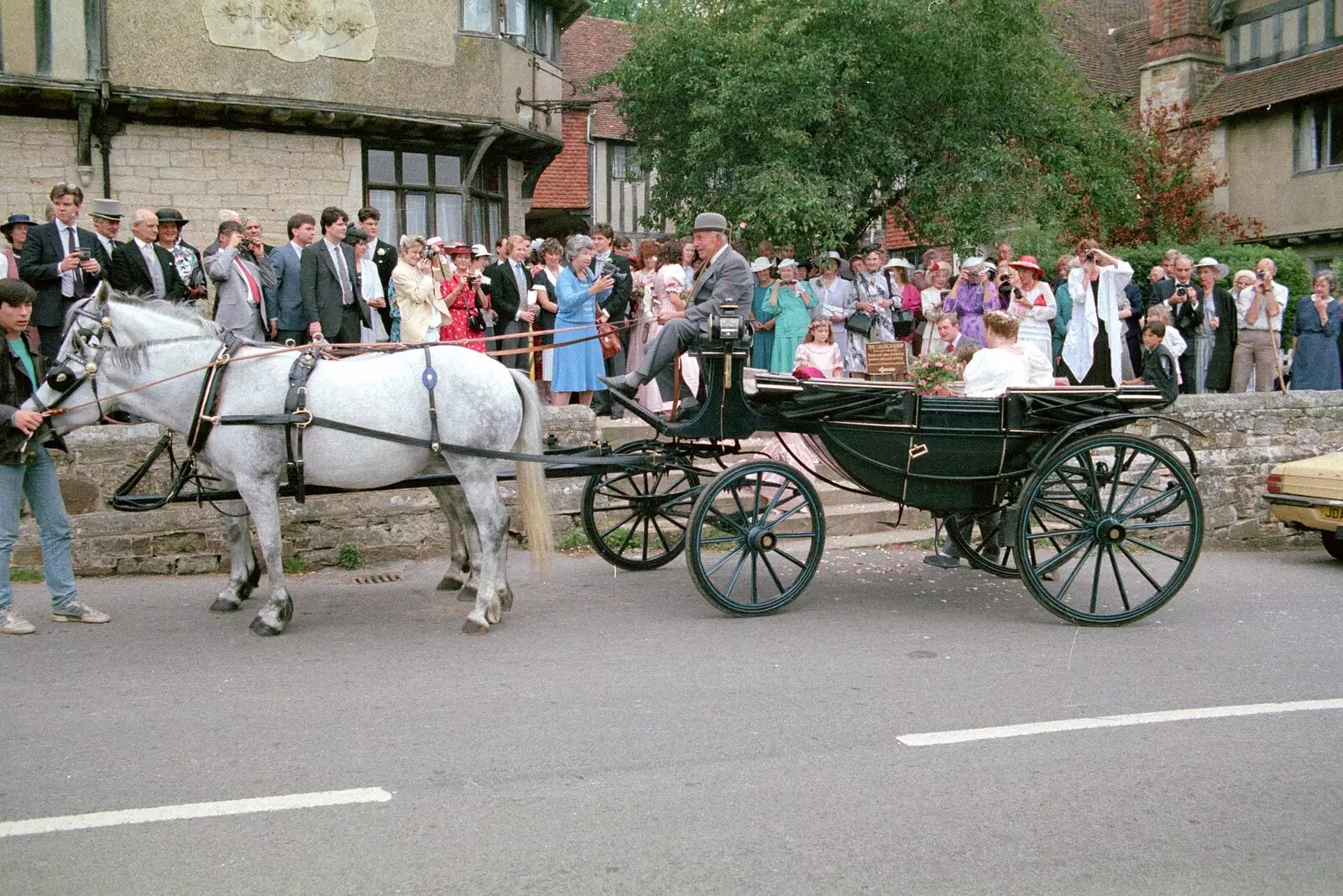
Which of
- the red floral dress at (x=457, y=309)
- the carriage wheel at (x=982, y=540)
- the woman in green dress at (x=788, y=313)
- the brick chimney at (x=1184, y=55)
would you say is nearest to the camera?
the carriage wheel at (x=982, y=540)

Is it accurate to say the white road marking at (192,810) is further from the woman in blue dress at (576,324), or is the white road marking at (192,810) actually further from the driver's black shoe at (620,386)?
the woman in blue dress at (576,324)

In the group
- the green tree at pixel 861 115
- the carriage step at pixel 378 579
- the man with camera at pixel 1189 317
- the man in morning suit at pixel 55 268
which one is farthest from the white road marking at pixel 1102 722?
the green tree at pixel 861 115

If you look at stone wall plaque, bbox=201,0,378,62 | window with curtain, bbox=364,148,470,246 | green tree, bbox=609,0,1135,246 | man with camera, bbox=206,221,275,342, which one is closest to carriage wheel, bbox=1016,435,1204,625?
man with camera, bbox=206,221,275,342

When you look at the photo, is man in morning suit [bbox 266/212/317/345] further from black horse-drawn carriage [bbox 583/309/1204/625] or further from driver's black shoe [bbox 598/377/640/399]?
black horse-drawn carriage [bbox 583/309/1204/625]

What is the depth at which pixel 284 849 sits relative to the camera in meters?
4.33

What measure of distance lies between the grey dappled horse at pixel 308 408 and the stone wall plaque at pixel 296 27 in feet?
37.4

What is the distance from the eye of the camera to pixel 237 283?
10586mm

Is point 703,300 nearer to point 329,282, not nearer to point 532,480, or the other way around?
point 532,480

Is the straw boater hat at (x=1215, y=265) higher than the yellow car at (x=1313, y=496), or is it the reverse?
the straw boater hat at (x=1215, y=265)

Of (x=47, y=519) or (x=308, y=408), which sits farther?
(x=47, y=519)

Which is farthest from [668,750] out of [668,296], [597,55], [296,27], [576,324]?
[597,55]

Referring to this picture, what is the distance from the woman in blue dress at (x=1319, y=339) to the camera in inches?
593

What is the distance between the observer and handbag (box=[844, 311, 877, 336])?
13.8 m

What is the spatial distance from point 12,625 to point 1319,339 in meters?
14.6
